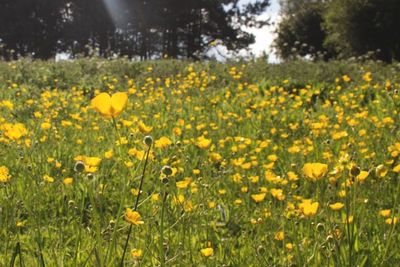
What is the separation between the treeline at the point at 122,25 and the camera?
1126 inches

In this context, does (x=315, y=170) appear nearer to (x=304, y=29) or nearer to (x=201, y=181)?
(x=201, y=181)

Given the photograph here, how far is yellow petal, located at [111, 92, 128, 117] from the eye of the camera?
3.64ft

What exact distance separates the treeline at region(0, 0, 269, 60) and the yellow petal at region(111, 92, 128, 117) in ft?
91.1

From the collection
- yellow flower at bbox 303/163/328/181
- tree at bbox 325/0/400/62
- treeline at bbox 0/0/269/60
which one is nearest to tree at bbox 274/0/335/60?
treeline at bbox 0/0/269/60

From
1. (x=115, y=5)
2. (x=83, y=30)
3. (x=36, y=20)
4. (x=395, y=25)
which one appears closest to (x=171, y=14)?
(x=115, y=5)

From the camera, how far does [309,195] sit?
2.69 m

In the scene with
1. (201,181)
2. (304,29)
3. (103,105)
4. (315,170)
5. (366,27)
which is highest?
(304,29)

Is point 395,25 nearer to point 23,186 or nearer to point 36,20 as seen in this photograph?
point 23,186

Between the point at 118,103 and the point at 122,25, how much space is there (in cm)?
2982

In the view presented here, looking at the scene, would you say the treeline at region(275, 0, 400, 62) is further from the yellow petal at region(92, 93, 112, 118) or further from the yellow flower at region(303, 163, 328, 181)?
the yellow petal at region(92, 93, 112, 118)

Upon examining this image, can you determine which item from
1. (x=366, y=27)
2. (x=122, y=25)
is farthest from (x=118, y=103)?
(x=122, y=25)

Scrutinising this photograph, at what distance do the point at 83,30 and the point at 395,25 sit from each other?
1951 centimetres

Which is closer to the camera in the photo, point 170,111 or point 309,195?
point 309,195

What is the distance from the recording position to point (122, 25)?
30.0m
